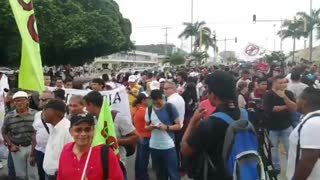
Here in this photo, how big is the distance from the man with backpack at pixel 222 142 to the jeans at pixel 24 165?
12.4 ft

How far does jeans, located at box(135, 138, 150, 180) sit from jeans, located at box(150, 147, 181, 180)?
1.51ft

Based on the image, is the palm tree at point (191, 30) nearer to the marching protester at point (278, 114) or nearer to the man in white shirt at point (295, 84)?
the man in white shirt at point (295, 84)

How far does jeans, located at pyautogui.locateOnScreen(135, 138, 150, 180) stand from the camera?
300 inches

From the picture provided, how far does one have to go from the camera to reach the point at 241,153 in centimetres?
353

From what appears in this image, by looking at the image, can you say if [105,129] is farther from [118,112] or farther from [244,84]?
[244,84]

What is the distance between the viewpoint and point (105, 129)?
4.01 meters

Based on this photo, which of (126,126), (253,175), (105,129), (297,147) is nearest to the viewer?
(253,175)

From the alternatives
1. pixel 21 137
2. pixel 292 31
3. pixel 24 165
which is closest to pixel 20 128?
pixel 21 137

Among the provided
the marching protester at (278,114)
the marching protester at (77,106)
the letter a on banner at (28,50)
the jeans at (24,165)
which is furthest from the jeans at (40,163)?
the marching protester at (278,114)

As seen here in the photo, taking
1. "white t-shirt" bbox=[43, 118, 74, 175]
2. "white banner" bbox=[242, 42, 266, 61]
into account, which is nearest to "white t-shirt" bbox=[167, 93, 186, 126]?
"white t-shirt" bbox=[43, 118, 74, 175]

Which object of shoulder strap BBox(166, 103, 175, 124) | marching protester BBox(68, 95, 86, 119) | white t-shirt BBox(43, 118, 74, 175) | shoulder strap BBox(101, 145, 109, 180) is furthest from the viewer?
shoulder strap BBox(166, 103, 175, 124)

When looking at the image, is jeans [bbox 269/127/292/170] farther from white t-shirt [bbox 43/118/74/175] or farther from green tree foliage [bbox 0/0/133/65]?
green tree foliage [bbox 0/0/133/65]

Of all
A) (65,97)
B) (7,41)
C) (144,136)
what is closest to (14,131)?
(65,97)

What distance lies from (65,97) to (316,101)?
13.3 feet
